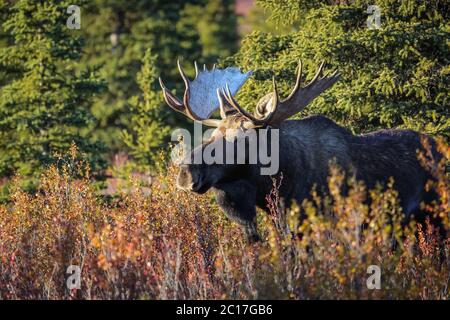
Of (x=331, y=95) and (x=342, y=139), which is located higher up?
(x=331, y=95)

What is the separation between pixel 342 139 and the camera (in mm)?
8164

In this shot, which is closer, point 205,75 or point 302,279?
point 302,279

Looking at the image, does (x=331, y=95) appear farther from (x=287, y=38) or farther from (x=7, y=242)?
(x=7, y=242)

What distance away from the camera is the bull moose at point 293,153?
7543mm

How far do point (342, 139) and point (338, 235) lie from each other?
266 cm

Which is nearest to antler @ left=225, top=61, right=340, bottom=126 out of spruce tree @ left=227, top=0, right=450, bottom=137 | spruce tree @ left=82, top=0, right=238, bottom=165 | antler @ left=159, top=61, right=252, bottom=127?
antler @ left=159, top=61, right=252, bottom=127

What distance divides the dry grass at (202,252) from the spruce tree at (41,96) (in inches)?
195

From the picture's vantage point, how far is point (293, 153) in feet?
25.6

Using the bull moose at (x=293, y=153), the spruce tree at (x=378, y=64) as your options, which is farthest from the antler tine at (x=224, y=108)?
the spruce tree at (x=378, y=64)

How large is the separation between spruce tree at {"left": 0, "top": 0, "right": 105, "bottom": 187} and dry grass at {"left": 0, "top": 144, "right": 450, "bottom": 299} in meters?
4.94

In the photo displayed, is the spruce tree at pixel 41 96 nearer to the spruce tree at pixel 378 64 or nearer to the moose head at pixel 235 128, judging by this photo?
the spruce tree at pixel 378 64
